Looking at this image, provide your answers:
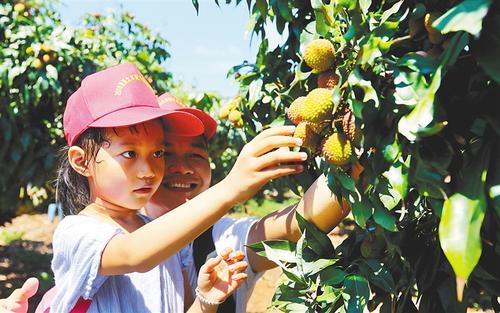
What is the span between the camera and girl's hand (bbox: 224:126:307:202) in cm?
98

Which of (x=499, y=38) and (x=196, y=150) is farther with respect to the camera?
(x=196, y=150)

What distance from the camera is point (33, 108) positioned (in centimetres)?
413

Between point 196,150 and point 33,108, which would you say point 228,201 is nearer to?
point 196,150

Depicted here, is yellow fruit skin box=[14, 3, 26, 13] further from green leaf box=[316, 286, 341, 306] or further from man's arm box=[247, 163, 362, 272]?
green leaf box=[316, 286, 341, 306]

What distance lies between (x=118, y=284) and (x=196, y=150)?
0.45 metres

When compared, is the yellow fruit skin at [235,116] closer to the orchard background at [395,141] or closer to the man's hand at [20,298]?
the orchard background at [395,141]

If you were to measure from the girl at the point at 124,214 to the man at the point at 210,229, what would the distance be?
0.28 feet

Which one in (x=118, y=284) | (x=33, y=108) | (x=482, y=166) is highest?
(x=482, y=166)

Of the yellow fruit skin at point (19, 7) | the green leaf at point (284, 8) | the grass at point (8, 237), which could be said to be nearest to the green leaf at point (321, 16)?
the green leaf at point (284, 8)

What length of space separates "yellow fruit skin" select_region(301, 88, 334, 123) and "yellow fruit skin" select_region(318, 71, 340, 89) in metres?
0.03

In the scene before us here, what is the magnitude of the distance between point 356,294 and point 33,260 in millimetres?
5647

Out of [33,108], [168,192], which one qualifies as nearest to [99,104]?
[168,192]

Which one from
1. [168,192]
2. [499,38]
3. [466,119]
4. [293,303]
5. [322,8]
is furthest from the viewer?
[168,192]

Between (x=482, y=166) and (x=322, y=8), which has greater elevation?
(x=322, y=8)
